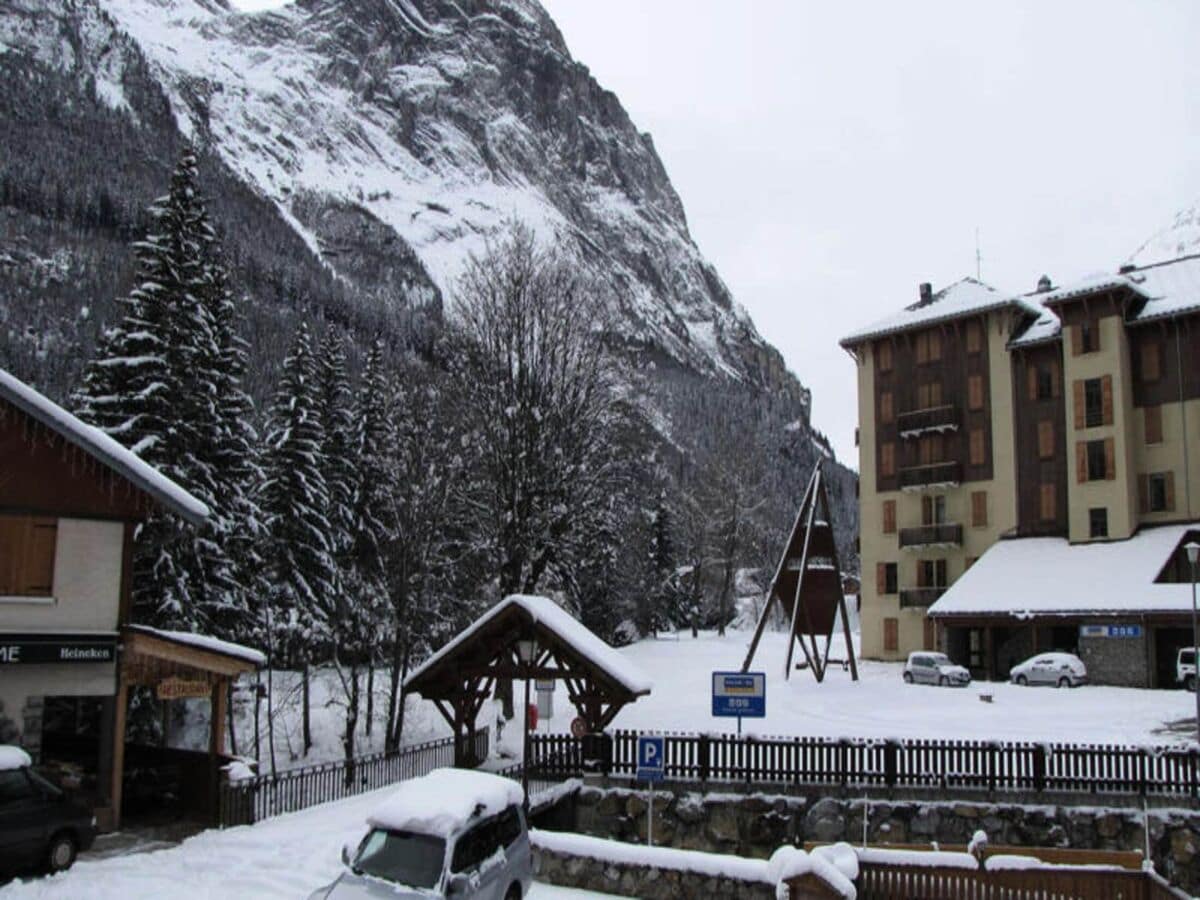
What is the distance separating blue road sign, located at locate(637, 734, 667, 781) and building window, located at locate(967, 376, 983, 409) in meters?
37.3

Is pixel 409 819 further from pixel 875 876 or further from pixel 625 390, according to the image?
pixel 625 390

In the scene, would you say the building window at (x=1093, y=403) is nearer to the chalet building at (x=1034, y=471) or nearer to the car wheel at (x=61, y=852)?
the chalet building at (x=1034, y=471)

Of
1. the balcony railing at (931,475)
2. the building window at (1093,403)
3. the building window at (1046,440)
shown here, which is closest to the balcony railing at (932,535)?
the balcony railing at (931,475)

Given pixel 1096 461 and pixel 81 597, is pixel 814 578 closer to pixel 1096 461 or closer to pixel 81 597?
pixel 1096 461

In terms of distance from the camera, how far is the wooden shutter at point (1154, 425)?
4706cm

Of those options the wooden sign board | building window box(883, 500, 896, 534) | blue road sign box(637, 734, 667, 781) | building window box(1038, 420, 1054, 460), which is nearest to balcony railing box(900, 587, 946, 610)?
building window box(883, 500, 896, 534)

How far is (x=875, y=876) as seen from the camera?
16141mm

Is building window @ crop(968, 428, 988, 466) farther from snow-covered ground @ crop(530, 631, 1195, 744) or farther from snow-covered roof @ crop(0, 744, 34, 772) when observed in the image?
snow-covered roof @ crop(0, 744, 34, 772)

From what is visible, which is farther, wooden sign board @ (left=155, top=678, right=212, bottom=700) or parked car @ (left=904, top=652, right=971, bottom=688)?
parked car @ (left=904, top=652, right=971, bottom=688)

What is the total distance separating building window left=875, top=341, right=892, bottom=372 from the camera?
57219mm

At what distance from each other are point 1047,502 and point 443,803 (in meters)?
44.4

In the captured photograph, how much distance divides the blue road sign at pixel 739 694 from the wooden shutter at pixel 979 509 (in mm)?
33188

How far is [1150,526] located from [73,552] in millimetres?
43619

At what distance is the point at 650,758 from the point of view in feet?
69.3
